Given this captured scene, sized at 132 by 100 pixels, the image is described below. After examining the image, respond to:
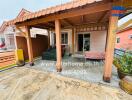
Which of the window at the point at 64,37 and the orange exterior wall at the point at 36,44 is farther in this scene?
the window at the point at 64,37

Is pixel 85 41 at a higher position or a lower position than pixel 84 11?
lower

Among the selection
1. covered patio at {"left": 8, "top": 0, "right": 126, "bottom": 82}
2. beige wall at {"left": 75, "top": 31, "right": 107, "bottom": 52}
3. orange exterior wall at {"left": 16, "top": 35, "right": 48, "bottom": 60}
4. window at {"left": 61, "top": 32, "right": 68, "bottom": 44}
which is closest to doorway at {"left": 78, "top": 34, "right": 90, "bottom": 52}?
beige wall at {"left": 75, "top": 31, "right": 107, "bottom": 52}

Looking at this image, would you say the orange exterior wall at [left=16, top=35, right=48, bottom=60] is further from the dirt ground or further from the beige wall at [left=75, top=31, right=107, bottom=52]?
the beige wall at [left=75, top=31, right=107, bottom=52]

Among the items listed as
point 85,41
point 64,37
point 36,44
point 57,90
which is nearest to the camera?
point 57,90

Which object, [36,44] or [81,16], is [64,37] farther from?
[81,16]

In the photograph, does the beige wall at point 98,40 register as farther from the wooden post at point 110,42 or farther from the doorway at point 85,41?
the wooden post at point 110,42

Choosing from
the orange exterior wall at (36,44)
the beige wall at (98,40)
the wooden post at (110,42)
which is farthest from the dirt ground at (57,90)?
the beige wall at (98,40)

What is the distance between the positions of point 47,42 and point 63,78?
5580mm

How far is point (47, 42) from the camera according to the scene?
827 centimetres

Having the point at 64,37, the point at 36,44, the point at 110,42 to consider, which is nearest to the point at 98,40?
the point at 64,37

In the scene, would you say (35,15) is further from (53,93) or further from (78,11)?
(53,93)

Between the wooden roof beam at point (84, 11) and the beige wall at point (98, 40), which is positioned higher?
the wooden roof beam at point (84, 11)

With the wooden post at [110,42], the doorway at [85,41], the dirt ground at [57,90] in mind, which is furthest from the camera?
the doorway at [85,41]

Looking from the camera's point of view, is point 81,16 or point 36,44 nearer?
point 81,16
